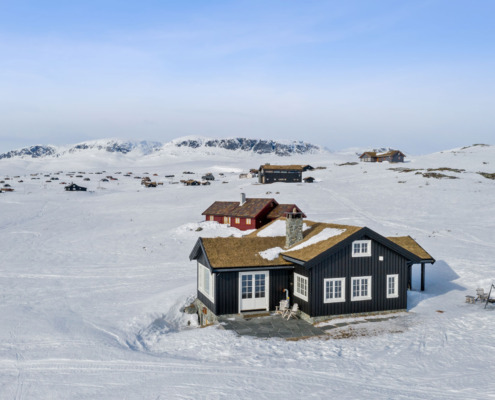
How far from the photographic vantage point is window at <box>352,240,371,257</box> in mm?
21203

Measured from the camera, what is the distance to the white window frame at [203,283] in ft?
71.7

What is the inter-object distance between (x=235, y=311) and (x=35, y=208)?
57.1 meters

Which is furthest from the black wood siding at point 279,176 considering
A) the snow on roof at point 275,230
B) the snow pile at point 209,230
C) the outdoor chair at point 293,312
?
the outdoor chair at point 293,312

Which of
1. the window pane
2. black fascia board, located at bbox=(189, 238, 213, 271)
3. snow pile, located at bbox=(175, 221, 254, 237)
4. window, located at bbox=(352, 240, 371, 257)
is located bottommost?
snow pile, located at bbox=(175, 221, 254, 237)

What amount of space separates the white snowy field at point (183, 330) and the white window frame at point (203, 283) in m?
1.86

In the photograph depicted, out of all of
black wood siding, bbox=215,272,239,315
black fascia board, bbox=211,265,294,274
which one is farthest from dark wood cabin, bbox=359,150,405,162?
black wood siding, bbox=215,272,239,315

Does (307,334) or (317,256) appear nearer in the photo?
(307,334)

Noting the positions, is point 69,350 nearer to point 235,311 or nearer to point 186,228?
point 235,311

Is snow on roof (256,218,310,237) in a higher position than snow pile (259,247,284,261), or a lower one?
higher

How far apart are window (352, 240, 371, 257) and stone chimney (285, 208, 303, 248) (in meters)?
3.86

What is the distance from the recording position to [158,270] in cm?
3419

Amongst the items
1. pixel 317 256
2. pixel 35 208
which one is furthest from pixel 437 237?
pixel 35 208

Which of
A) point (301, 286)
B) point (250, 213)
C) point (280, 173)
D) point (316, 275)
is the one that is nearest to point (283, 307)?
point (301, 286)

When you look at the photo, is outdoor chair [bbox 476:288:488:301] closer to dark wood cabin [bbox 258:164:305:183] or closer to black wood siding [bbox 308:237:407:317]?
black wood siding [bbox 308:237:407:317]
